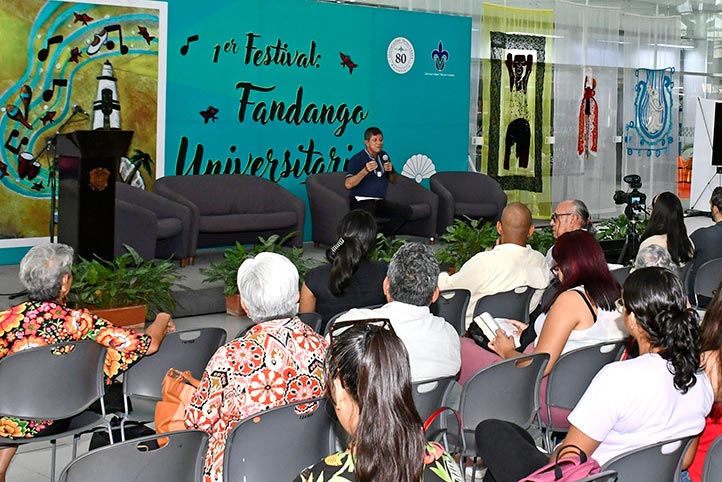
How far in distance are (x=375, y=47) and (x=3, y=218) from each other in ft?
Result: 16.6

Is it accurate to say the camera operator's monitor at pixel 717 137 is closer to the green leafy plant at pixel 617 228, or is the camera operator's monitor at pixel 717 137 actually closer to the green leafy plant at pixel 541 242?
the green leafy plant at pixel 617 228

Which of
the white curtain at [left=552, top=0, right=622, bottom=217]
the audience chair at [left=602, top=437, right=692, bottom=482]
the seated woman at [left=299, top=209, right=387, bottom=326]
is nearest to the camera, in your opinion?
the audience chair at [left=602, top=437, right=692, bottom=482]

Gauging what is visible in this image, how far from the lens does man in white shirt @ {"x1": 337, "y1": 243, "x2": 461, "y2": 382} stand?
3.83m

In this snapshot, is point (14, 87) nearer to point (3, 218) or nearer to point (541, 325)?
Answer: point (3, 218)

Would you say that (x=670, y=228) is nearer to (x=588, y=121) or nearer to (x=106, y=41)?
(x=106, y=41)

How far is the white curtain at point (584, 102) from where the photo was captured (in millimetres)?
15195

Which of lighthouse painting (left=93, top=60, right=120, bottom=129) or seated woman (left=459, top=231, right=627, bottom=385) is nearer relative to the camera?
seated woman (left=459, top=231, right=627, bottom=385)

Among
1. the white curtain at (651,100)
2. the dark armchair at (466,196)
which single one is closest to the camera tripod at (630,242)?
the dark armchair at (466,196)

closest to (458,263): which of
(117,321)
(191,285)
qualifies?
(191,285)

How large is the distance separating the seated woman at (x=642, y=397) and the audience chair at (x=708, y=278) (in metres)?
4.01

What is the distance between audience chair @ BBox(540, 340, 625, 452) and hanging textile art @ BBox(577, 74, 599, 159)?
11.8m

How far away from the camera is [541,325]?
14.8 ft

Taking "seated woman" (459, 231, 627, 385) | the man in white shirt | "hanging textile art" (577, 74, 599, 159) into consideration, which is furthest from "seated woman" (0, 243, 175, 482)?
"hanging textile art" (577, 74, 599, 159)

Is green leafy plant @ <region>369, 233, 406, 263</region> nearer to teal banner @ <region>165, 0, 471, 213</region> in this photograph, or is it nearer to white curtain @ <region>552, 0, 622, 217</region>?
teal banner @ <region>165, 0, 471, 213</region>
